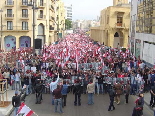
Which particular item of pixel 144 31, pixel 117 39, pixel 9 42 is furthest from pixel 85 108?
pixel 117 39

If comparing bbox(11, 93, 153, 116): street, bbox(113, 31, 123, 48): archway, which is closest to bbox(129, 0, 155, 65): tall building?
bbox(11, 93, 153, 116): street

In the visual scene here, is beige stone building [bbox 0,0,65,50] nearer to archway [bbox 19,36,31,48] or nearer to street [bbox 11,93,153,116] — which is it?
archway [bbox 19,36,31,48]

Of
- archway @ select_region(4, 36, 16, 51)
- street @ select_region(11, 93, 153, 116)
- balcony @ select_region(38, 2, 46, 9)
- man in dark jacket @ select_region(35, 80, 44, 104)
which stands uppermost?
balcony @ select_region(38, 2, 46, 9)

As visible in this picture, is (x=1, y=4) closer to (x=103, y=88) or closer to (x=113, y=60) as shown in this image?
(x=113, y=60)

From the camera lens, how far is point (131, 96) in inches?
664

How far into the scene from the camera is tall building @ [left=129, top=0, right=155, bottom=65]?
87.5ft

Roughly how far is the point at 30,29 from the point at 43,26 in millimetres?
4400

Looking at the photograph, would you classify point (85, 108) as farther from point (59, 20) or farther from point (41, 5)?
point (59, 20)

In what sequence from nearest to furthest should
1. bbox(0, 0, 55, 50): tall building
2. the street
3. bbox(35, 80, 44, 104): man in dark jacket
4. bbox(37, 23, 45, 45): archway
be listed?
the street, bbox(35, 80, 44, 104): man in dark jacket, bbox(0, 0, 55, 50): tall building, bbox(37, 23, 45, 45): archway

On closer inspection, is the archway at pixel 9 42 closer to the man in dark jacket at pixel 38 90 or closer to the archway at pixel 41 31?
the archway at pixel 41 31

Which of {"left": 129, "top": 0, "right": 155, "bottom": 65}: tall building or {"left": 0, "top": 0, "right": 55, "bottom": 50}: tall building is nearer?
{"left": 129, "top": 0, "right": 155, "bottom": 65}: tall building

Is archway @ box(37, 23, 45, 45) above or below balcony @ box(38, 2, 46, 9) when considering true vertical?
below

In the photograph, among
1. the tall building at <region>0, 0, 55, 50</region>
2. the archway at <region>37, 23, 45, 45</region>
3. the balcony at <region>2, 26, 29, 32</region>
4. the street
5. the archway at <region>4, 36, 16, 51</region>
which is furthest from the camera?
the archway at <region>37, 23, 45, 45</region>

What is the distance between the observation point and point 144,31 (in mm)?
30125
